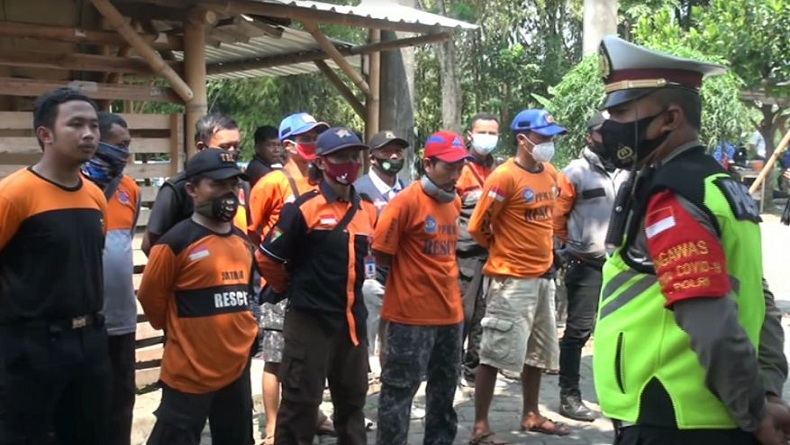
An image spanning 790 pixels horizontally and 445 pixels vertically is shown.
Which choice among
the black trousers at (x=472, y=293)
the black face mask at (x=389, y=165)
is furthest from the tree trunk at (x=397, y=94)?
the black face mask at (x=389, y=165)

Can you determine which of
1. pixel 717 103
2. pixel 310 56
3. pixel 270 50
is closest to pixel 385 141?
pixel 717 103

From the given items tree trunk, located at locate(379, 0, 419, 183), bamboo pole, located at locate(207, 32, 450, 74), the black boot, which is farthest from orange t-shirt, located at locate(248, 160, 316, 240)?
tree trunk, located at locate(379, 0, 419, 183)

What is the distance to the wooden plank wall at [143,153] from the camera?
23.5ft

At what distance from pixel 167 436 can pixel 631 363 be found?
2406mm

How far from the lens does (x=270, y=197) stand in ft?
19.3

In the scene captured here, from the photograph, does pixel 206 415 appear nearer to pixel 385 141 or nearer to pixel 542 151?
pixel 385 141

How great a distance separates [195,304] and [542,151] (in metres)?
2.73

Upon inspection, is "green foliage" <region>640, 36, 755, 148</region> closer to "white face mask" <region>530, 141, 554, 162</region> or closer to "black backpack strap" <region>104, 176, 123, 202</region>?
"white face mask" <region>530, 141, 554, 162</region>

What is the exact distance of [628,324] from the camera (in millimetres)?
2820

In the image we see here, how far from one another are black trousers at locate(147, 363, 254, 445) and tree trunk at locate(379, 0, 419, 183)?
5.85m

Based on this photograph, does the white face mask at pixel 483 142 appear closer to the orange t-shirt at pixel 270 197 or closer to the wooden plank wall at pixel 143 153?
the orange t-shirt at pixel 270 197

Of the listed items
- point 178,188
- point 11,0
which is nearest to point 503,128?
point 11,0

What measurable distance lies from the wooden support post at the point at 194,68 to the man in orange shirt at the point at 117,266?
110 inches

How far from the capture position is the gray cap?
2.84 meters
